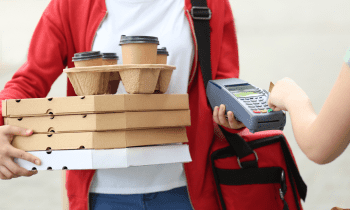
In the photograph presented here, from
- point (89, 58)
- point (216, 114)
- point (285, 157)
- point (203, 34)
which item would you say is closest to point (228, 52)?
point (203, 34)

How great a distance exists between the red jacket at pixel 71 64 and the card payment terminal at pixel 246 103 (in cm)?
8

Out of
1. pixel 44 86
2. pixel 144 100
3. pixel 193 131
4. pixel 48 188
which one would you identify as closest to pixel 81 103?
pixel 144 100

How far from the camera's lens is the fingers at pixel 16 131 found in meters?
0.94

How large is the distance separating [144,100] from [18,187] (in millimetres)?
3322

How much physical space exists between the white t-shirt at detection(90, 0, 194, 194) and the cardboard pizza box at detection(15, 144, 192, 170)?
0.14 meters

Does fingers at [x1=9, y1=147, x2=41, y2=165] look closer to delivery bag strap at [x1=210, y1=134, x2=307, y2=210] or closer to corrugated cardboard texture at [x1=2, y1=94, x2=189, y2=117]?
corrugated cardboard texture at [x1=2, y1=94, x2=189, y2=117]

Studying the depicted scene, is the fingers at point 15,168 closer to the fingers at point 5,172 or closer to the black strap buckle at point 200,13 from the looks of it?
the fingers at point 5,172

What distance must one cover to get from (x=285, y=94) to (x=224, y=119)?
325 mm

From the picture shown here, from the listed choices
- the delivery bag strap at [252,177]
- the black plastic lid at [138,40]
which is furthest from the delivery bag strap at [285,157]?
the black plastic lid at [138,40]

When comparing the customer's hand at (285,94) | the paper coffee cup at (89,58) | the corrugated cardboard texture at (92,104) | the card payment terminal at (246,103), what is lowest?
the card payment terminal at (246,103)

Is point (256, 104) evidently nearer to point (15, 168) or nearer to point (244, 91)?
point (244, 91)

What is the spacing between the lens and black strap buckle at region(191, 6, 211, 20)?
44.2 inches

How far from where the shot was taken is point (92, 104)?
910 millimetres

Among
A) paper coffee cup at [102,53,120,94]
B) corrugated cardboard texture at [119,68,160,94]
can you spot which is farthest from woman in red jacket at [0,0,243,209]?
corrugated cardboard texture at [119,68,160,94]
